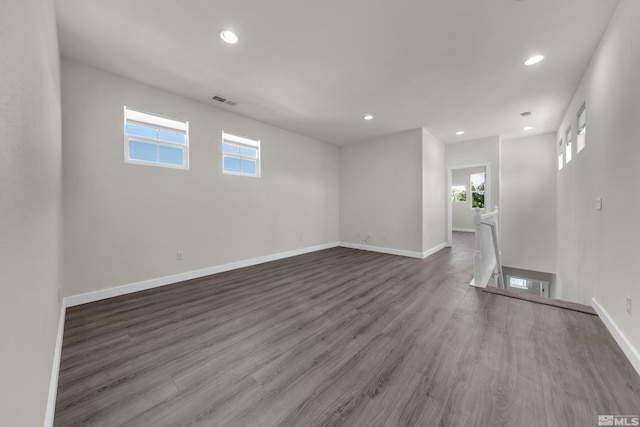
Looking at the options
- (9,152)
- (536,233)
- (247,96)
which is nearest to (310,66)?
(247,96)

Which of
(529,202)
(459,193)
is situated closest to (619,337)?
(529,202)

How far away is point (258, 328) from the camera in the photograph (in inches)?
88.0

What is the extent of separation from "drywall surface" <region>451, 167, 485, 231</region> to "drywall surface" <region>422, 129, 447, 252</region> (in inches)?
201

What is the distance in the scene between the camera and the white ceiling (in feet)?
6.70

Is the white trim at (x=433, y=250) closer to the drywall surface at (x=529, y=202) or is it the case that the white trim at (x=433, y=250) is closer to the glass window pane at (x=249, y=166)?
the drywall surface at (x=529, y=202)

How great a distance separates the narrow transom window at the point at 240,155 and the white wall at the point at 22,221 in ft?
9.40

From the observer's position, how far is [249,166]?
4.62 meters

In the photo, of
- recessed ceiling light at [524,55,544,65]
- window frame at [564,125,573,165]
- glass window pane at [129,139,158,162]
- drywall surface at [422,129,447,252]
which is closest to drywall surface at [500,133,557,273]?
drywall surface at [422,129,447,252]

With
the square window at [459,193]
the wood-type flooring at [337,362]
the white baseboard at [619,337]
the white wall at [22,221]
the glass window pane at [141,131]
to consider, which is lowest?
the wood-type flooring at [337,362]

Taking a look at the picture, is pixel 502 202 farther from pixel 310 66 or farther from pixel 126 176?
pixel 126 176

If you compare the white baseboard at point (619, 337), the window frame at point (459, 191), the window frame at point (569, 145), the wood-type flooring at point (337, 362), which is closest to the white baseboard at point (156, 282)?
the wood-type flooring at point (337, 362)

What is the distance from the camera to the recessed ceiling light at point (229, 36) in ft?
7.54

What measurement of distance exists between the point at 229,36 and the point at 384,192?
4457 mm

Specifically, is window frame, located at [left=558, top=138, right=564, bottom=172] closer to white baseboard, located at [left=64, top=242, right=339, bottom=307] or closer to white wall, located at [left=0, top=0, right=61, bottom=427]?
white baseboard, located at [left=64, top=242, right=339, bottom=307]
